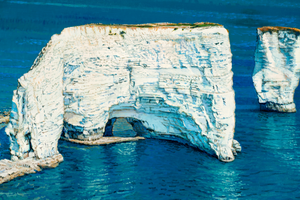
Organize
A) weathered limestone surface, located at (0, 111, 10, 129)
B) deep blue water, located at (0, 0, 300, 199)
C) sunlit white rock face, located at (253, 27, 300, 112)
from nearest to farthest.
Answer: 1. deep blue water, located at (0, 0, 300, 199)
2. weathered limestone surface, located at (0, 111, 10, 129)
3. sunlit white rock face, located at (253, 27, 300, 112)

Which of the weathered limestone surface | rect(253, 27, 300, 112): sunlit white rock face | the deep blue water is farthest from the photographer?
rect(253, 27, 300, 112): sunlit white rock face

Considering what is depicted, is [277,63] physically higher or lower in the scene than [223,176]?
higher

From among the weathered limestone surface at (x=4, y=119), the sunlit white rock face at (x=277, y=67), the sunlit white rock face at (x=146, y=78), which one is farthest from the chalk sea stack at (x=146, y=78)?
the sunlit white rock face at (x=277, y=67)

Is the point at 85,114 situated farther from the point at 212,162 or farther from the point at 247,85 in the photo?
the point at 247,85

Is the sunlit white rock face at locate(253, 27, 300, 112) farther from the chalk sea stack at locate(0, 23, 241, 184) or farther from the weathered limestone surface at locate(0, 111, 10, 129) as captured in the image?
the weathered limestone surface at locate(0, 111, 10, 129)

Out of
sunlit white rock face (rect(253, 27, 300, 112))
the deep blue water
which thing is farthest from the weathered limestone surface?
sunlit white rock face (rect(253, 27, 300, 112))

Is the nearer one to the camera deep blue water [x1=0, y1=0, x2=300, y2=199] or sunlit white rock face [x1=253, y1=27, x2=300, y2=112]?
deep blue water [x1=0, y1=0, x2=300, y2=199]

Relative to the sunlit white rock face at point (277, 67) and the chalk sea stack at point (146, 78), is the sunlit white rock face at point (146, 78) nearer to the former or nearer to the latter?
the chalk sea stack at point (146, 78)

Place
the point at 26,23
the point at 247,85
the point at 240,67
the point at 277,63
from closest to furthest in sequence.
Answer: the point at 277,63 → the point at 247,85 → the point at 240,67 → the point at 26,23

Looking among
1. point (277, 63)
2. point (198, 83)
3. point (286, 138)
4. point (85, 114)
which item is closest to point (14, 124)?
point (85, 114)
